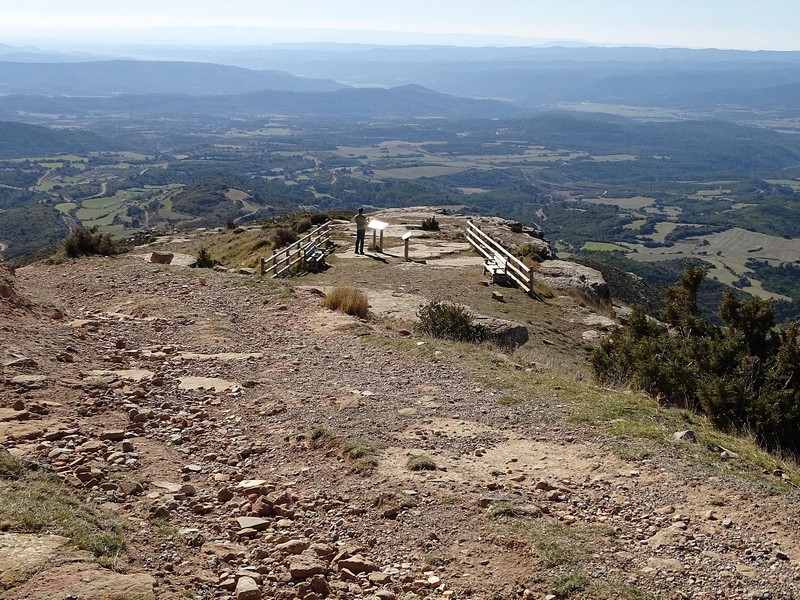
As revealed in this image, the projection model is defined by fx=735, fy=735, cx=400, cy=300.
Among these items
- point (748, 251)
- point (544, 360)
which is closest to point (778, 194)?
point (748, 251)

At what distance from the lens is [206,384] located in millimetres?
9523

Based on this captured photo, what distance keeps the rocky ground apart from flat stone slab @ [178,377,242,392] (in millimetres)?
51

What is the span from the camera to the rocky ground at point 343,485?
505 centimetres

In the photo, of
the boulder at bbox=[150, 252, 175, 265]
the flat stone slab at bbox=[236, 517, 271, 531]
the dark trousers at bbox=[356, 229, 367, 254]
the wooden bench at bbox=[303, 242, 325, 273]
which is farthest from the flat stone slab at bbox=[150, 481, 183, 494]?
the dark trousers at bbox=[356, 229, 367, 254]

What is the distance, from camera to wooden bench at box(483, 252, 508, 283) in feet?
69.9

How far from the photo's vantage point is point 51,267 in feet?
61.9

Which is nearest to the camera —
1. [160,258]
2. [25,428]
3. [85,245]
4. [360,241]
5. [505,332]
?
[25,428]

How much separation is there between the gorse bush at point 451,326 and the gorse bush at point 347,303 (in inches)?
44.8

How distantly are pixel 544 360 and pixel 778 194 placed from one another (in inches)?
7490

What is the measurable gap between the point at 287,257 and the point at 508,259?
6991 mm

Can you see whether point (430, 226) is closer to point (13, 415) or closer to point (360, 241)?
point (360, 241)

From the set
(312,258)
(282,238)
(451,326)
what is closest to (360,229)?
(312,258)

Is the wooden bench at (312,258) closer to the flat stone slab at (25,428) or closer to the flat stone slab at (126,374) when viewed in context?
the flat stone slab at (126,374)

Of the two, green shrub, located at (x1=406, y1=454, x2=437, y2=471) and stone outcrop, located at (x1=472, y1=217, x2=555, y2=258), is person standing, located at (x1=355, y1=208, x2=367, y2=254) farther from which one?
green shrub, located at (x1=406, y1=454, x2=437, y2=471)
